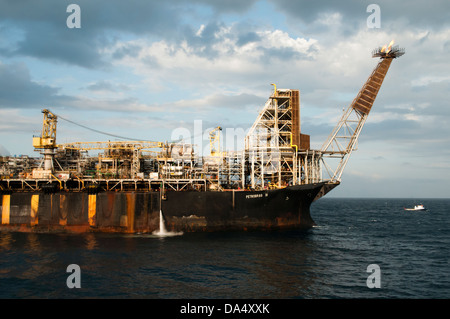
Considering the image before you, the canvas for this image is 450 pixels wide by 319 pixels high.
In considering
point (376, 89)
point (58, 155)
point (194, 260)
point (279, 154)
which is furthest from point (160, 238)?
point (376, 89)

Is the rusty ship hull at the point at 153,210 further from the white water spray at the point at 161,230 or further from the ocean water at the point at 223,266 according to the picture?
the ocean water at the point at 223,266

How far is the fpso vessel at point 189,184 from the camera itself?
45812 mm

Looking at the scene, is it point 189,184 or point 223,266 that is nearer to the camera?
point 223,266

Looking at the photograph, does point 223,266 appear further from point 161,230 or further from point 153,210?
point 153,210

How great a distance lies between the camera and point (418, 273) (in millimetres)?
29047

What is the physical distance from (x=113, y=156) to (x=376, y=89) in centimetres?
4863

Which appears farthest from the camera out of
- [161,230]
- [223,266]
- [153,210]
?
[153,210]

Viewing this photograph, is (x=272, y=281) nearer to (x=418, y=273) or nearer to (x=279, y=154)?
(x=418, y=273)

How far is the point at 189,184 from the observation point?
166 ft

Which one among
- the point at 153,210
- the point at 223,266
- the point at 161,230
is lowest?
the point at 223,266

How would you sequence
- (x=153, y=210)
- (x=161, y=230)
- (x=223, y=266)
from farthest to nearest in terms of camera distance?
(x=153, y=210), (x=161, y=230), (x=223, y=266)

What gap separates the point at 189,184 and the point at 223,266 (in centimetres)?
2223

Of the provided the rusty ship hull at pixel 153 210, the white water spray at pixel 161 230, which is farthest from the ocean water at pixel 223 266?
the white water spray at pixel 161 230

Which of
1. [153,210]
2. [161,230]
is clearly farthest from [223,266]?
[153,210]
